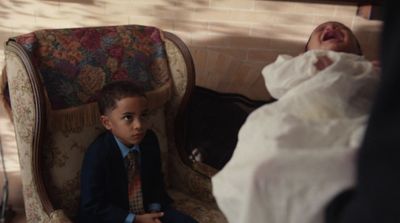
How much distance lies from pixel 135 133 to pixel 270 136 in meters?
0.73

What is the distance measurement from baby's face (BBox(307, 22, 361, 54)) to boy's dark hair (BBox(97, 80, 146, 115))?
57 cm

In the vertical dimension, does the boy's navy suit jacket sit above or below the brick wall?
below

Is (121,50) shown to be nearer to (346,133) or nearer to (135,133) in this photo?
(135,133)

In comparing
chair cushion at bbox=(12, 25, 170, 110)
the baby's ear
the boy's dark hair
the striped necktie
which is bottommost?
the striped necktie

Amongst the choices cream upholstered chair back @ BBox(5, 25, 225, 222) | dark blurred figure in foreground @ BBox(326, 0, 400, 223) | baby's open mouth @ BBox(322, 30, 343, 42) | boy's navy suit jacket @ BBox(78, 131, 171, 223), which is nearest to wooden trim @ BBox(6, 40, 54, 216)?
cream upholstered chair back @ BBox(5, 25, 225, 222)

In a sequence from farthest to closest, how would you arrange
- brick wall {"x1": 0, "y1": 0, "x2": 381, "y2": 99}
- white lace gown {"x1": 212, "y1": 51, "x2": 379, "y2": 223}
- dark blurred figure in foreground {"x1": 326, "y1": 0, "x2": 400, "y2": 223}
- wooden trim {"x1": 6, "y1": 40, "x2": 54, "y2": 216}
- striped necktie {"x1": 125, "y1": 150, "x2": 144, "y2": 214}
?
brick wall {"x1": 0, "y1": 0, "x2": 381, "y2": 99} → striped necktie {"x1": 125, "y1": 150, "x2": 144, "y2": 214} → wooden trim {"x1": 6, "y1": 40, "x2": 54, "y2": 216} → white lace gown {"x1": 212, "y1": 51, "x2": 379, "y2": 223} → dark blurred figure in foreground {"x1": 326, "y1": 0, "x2": 400, "y2": 223}

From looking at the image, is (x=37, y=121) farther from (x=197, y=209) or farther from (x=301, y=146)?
(x=301, y=146)

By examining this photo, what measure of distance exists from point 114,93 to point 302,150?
834mm

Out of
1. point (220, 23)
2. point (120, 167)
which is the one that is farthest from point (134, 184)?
point (220, 23)

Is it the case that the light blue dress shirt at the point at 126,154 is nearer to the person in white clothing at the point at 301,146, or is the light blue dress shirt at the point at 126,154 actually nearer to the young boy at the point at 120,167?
the young boy at the point at 120,167

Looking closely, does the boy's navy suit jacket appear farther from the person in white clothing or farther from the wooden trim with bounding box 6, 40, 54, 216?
the person in white clothing

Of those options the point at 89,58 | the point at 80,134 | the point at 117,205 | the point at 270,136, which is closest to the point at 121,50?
the point at 89,58

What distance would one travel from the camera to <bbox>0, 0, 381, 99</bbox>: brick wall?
1.67 m

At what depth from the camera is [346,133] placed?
24.5 inches
